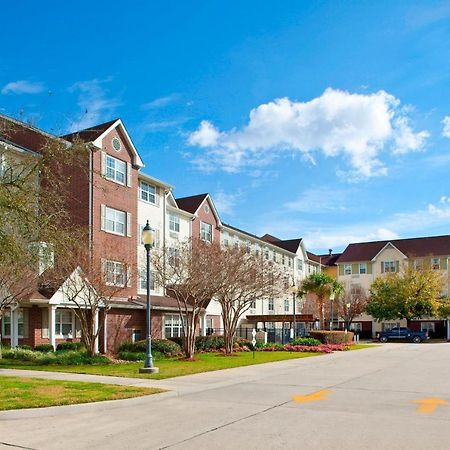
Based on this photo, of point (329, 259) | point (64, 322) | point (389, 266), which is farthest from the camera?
point (329, 259)

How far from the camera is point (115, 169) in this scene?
34906 mm

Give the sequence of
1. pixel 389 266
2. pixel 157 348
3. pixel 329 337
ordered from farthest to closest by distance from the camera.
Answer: pixel 389 266 < pixel 329 337 < pixel 157 348

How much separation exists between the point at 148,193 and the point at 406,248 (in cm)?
4631

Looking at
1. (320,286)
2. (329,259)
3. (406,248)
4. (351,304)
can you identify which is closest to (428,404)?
(320,286)

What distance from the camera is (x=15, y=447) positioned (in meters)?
8.76

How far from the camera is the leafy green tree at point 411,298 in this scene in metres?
61.1

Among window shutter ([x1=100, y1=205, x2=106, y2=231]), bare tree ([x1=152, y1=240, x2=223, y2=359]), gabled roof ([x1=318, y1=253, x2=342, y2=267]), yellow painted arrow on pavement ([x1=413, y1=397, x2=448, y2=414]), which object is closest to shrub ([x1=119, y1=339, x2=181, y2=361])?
bare tree ([x1=152, y1=240, x2=223, y2=359])

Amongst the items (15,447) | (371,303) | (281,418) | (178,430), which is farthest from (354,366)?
(371,303)

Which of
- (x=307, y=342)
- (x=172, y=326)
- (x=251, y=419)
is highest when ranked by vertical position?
(x=251, y=419)

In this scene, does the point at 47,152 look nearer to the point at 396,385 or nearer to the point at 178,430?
the point at 178,430

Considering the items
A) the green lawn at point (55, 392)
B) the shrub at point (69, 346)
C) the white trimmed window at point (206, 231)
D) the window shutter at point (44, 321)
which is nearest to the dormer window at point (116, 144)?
the window shutter at point (44, 321)

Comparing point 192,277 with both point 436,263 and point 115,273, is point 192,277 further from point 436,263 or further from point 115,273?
point 436,263

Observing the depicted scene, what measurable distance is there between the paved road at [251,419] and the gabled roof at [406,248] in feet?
193

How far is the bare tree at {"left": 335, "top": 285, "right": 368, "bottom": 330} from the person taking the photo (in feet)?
225
